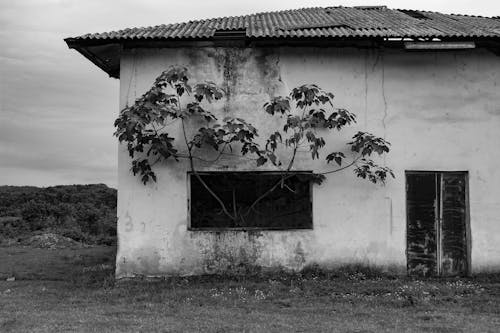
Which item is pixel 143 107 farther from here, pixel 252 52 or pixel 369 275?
pixel 369 275

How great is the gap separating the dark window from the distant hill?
12.9 metres

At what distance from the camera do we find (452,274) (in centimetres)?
1154

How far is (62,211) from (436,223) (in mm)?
23006

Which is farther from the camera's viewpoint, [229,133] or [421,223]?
[421,223]

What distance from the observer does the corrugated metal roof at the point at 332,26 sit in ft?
36.5

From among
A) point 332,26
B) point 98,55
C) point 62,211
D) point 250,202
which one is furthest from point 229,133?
point 62,211

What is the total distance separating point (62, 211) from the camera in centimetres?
3058

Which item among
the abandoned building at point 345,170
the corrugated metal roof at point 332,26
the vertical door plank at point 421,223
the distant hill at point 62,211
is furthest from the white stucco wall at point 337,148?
the distant hill at point 62,211

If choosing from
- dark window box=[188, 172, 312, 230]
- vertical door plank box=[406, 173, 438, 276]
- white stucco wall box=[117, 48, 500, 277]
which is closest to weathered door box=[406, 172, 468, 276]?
vertical door plank box=[406, 173, 438, 276]

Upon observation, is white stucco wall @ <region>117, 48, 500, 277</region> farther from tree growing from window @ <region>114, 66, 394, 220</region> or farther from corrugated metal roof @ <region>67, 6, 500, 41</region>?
corrugated metal roof @ <region>67, 6, 500, 41</region>

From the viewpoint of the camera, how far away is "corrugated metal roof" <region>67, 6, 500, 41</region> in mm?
11125

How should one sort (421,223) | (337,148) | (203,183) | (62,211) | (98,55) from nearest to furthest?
(203,183) < (337,148) < (421,223) < (98,55) < (62,211)

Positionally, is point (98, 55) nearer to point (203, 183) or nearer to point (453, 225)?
point (203, 183)

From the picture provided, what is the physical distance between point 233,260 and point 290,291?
1.60m
